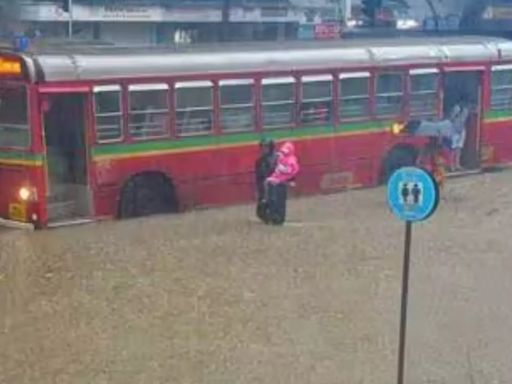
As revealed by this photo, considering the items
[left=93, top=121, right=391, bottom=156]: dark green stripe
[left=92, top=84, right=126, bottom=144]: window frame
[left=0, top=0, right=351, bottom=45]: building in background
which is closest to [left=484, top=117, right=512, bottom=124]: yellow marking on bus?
[left=93, top=121, right=391, bottom=156]: dark green stripe

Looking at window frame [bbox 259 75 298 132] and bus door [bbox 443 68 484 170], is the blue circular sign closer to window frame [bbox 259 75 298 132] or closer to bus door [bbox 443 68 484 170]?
window frame [bbox 259 75 298 132]

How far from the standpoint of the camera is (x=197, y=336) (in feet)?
34.3

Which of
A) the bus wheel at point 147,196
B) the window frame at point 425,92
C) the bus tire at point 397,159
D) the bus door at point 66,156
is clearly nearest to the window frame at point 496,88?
the window frame at point 425,92

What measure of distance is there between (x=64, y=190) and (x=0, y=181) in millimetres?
917

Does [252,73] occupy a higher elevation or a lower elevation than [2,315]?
higher

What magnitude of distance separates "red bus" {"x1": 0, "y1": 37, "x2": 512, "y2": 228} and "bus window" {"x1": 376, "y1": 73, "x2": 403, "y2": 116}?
0.08 feet

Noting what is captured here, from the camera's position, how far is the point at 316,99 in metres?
19.5

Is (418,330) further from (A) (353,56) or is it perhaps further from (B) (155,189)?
(A) (353,56)

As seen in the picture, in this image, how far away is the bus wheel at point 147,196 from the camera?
17188 mm

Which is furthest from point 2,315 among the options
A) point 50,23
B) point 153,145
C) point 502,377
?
point 50,23

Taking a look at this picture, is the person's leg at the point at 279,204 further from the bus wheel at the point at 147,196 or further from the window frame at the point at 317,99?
the window frame at the point at 317,99

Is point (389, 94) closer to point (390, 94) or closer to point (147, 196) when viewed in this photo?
point (390, 94)

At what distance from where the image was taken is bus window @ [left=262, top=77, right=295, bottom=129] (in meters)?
18.8

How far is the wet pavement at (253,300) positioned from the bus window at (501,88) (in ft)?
17.0
